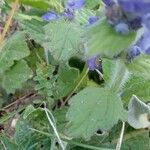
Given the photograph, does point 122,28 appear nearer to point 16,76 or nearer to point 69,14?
point 69,14

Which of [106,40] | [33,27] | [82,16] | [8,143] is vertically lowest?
[8,143]

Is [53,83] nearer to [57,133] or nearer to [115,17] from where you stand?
[57,133]

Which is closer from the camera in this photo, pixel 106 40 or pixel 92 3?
pixel 106 40

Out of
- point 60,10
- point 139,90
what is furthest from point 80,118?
point 60,10

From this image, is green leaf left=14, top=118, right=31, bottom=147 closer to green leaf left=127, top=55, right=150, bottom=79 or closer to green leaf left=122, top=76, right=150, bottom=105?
green leaf left=122, top=76, right=150, bottom=105

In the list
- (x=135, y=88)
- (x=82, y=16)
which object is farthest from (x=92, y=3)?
(x=135, y=88)

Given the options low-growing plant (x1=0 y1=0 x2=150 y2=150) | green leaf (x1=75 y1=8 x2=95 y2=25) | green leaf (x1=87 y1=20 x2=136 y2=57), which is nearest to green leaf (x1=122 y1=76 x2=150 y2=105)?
low-growing plant (x1=0 y1=0 x2=150 y2=150)

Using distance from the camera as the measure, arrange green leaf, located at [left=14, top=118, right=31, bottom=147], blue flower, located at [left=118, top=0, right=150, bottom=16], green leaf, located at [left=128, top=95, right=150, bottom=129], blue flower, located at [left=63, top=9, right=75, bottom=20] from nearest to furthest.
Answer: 1. blue flower, located at [left=118, top=0, right=150, bottom=16]
2. green leaf, located at [left=128, top=95, right=150, bottom=129]
3. green leaf, located at [left=14, top=118, right=31, bottom=147]
4. blue flower, located at [left=63, top=9, right=75, bottom=20]

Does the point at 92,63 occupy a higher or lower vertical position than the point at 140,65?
lower
